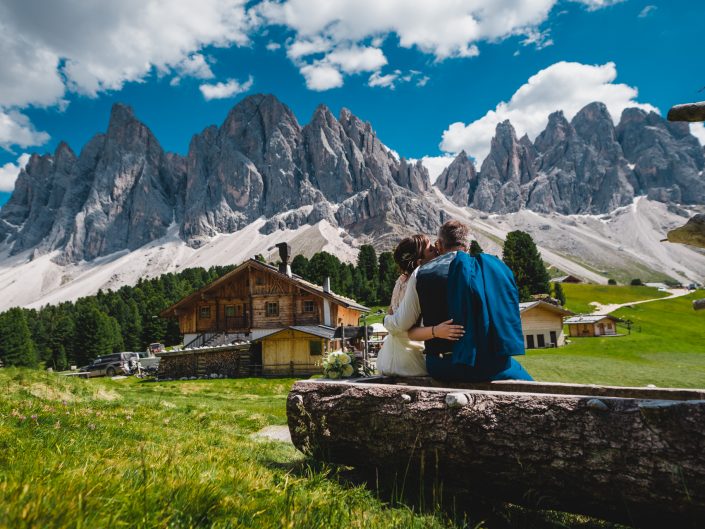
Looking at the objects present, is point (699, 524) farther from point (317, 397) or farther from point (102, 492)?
point (102, 492)

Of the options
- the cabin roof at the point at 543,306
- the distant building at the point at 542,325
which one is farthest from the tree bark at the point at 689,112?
the distant building at the point at 542,325

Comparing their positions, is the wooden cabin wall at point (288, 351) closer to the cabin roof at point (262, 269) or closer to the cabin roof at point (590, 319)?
the cabin roof at point (262, 269)

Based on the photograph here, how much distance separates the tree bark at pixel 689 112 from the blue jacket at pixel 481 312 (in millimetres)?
2220

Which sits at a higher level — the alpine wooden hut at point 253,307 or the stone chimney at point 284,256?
the stone chimney at point 284,256

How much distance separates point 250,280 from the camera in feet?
126

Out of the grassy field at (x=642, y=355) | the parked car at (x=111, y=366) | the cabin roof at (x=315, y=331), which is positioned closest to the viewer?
the grassy field at (x=642, y=355)

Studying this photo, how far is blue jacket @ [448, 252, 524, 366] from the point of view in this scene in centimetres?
420

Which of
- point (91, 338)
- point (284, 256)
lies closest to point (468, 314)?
point (284, 256)

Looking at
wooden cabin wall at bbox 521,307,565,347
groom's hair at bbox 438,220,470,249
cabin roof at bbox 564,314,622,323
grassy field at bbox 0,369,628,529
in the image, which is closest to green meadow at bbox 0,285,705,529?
grassy field at bbox 0,369,628,529

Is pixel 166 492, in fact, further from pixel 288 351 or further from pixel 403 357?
pixel 288 351

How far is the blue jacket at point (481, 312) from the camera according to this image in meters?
4.20

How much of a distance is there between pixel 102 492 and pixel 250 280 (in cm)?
3715

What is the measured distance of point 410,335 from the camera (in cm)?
463

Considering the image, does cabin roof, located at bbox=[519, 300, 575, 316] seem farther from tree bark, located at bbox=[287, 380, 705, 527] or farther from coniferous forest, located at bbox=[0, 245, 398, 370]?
tree bark, located at bbox=[287, 380, 705, 527]
